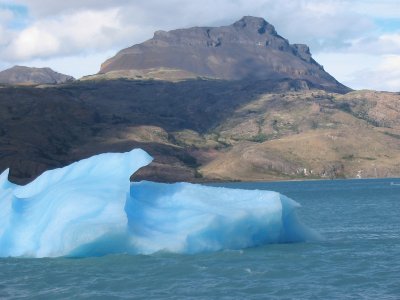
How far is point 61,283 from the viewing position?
3475 centimetres

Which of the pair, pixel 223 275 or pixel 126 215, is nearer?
pixel 223 275

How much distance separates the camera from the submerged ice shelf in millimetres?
39184

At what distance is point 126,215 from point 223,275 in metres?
6.46

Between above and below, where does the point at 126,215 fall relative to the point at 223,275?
above

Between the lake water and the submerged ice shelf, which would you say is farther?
the submerged ice shelf

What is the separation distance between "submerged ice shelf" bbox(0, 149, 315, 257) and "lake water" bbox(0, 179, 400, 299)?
2.75ft

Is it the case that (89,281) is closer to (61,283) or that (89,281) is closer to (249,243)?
(61,283)

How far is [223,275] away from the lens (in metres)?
35.3

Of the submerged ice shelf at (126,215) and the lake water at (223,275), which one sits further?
the submerged ice shelf at (126,215)

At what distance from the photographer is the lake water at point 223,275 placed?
31.8 m

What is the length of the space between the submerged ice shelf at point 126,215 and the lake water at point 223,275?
2.75ft

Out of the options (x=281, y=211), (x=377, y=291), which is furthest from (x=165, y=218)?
(x=377, y=291)

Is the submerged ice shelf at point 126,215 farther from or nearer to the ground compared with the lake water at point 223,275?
farther from the ground

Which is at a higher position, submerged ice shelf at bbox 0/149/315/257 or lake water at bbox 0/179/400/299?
submerged ice shelf at bbox 0/149/315/257
